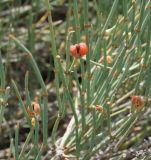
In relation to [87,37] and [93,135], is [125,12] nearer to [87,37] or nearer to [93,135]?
[87,37]

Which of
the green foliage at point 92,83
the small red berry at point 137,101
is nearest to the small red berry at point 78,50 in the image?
the green foliage at point 92,83

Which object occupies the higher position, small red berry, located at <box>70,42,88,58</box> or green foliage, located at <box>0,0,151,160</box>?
small red berry, located at <box>70,42,88,58</box>

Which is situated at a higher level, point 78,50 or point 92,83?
point 78,50

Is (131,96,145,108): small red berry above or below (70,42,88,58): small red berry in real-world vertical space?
below

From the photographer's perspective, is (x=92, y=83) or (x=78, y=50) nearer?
(x=78, y=50)

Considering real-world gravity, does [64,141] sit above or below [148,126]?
above

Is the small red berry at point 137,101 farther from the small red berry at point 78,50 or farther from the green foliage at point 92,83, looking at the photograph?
the small red berry at point 78,50

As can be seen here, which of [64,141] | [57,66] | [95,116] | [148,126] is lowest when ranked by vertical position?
[148,126]

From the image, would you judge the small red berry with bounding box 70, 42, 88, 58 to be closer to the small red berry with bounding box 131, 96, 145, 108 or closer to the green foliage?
the green foliage

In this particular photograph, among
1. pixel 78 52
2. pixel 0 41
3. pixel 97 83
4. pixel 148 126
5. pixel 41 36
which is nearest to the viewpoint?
pixel 78 52

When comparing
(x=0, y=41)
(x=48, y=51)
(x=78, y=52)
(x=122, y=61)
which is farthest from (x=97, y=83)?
(x=48, y=51)

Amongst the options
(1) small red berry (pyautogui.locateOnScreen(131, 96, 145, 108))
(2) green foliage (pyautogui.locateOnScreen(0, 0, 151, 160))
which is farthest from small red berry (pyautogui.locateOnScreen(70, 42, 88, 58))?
(1) small red berry (pyautogui.locateOnScreen(131, 96, 145, 108))
